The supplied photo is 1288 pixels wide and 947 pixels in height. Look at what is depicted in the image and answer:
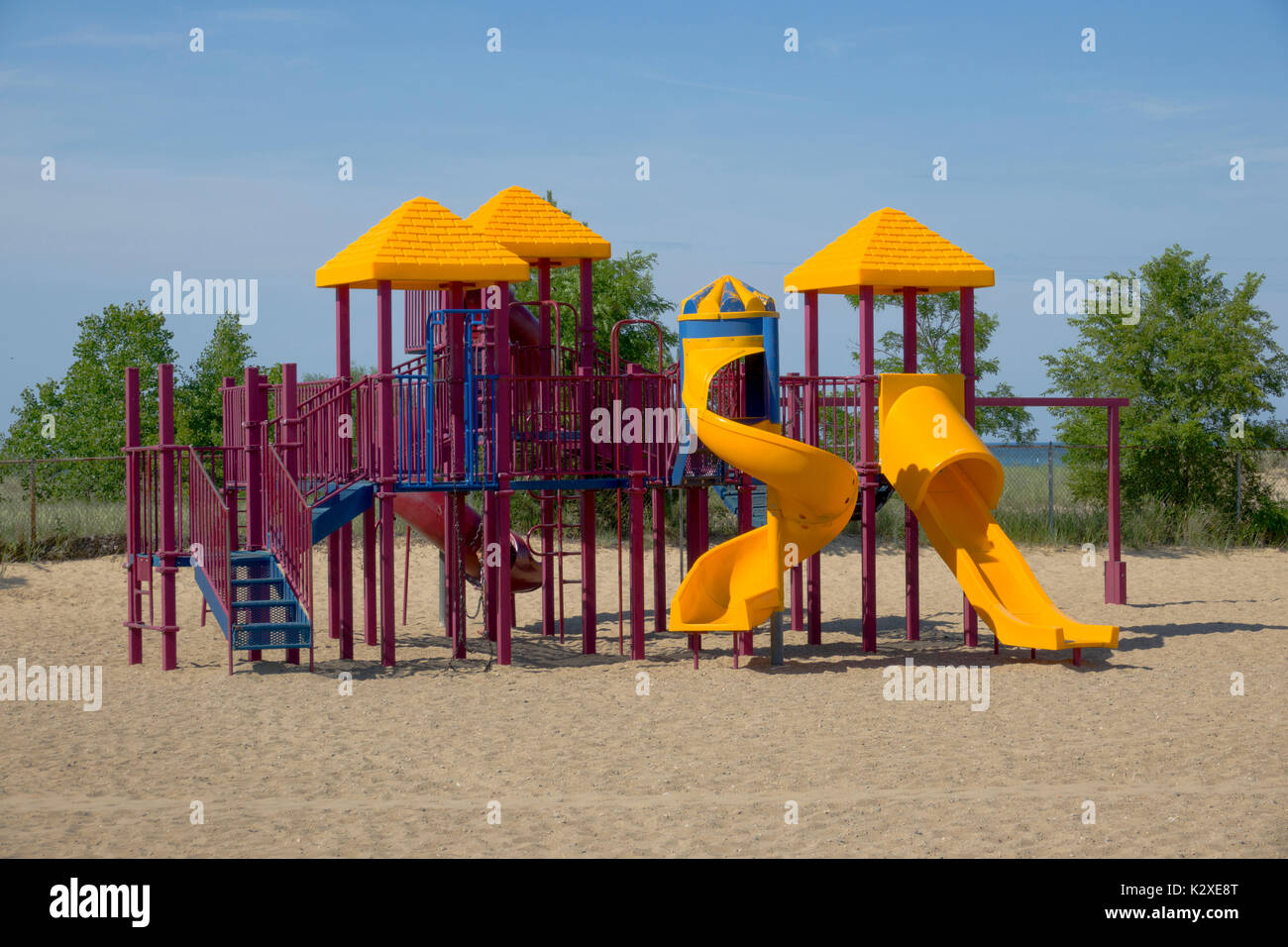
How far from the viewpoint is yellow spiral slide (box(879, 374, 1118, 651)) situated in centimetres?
1434

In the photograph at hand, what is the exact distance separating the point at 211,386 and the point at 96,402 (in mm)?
4888

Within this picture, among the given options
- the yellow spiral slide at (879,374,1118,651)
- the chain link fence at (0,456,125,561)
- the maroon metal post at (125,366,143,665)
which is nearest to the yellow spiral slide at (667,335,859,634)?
the yellow spiral slide at (879,374,1118,651)

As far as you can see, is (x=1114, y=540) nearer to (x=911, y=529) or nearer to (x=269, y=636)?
(x=911, y=529)

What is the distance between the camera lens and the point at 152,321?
109ft

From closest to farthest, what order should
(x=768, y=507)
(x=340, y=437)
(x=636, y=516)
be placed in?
(x=768, y=507), (x=340, y=437), (x=636, y=516)

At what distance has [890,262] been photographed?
1549cm

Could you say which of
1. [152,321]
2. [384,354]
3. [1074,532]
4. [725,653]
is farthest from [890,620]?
[152,321]

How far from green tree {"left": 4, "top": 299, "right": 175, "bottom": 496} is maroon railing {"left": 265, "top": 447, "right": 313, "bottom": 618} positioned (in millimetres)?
19072

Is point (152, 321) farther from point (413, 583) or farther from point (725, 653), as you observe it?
point (725, 653)

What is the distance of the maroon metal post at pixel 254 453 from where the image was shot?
14109mm

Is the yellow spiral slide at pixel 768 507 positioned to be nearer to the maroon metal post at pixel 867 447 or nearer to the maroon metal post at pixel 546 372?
the maroon metal post at pixel 867 447

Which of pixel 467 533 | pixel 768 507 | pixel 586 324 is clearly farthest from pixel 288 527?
pixel 768 507

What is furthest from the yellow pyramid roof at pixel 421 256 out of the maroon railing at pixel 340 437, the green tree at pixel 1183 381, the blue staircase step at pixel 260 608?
the green tree at pixel 1183 381

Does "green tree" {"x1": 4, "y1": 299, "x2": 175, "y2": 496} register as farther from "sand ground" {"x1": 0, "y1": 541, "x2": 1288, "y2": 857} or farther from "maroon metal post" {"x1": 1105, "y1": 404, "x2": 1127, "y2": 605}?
"maroon metal post" {"x1": 1105, "y1": 404, "x2": 1127, "y2": 605}
